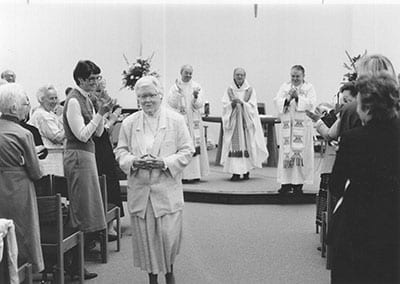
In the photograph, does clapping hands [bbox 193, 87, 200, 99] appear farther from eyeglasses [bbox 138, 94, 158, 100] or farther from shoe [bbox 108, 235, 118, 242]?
eyeglasses [bbox 138, 94, 158, 100]

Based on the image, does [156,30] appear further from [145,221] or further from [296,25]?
[145,221]

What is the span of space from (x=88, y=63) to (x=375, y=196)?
269 centimetres

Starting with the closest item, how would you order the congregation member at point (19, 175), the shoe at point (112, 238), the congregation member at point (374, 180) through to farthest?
the congregation member at point (374, 180) → the congregation member at point (19, 175) → the shoe at point (112, 238)

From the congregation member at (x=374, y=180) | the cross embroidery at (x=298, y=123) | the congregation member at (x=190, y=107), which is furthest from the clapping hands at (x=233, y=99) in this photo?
the congregation member at (x=374, y=180)

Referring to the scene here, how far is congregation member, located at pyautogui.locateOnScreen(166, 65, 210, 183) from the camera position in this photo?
827cm

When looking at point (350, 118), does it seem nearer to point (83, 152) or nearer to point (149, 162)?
point (149, 162)

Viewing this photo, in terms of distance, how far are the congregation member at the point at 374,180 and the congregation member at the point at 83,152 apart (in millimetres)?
2212

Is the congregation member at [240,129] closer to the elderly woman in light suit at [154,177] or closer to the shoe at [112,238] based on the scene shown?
the shoe at [112,238]

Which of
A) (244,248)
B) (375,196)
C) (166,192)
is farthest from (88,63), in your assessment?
(375,196)

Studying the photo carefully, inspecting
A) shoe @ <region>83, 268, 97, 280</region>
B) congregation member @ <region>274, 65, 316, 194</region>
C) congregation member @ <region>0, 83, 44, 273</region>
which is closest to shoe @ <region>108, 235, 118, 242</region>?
shoe @ <region>83, 268, 97, 280</region>

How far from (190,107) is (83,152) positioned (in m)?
4.03

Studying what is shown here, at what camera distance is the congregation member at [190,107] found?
827 centimetres

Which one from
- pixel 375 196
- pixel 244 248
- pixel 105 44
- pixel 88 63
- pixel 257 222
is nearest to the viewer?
pixel 375 196

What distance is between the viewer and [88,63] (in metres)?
4.50
